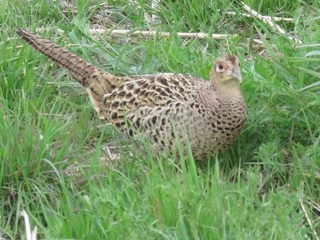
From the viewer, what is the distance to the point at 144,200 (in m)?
4.42

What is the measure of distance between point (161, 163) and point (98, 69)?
1332mm

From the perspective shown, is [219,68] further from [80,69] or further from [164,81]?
[80,69]

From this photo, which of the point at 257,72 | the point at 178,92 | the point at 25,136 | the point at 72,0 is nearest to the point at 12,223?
the point at 25,136

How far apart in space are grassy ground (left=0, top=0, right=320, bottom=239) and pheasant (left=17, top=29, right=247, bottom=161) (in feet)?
0.48

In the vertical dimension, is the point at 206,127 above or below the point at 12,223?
above

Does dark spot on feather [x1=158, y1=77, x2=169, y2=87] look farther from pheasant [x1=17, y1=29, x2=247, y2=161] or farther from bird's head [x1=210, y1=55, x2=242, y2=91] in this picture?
bird's head [x1=210, y1=55, x2=242, y2=91]

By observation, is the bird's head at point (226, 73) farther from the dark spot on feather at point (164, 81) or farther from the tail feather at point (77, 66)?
the tail feather at point (77, 66)

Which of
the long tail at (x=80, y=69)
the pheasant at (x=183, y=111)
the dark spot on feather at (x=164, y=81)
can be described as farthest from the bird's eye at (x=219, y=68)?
the long tail at (x=80, y=69)

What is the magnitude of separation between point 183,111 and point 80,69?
909mm

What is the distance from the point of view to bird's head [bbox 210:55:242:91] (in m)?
5.20

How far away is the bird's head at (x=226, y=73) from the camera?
5.20m

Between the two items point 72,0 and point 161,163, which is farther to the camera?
point 72,0

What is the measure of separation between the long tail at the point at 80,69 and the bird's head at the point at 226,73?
713mm

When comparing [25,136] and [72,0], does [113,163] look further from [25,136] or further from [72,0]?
[72,0]
